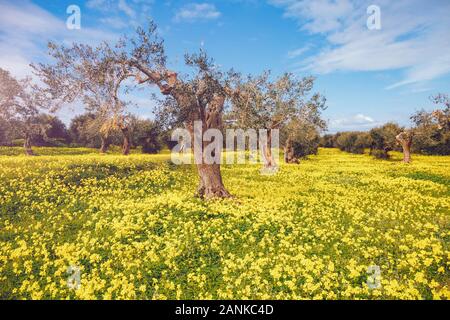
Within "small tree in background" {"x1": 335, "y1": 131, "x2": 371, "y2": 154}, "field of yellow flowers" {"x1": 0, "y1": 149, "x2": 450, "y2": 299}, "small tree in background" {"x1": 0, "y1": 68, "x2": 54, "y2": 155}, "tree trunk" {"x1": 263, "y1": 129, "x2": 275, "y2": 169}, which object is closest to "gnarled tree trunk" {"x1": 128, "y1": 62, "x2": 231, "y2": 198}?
"field of yellow flowers" {"x1": 0, "y1": 149, "x2": 450, "y2": 299}

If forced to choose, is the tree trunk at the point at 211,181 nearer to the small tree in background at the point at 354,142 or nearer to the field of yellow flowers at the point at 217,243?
the field of yellow flowers at the point at 217,243

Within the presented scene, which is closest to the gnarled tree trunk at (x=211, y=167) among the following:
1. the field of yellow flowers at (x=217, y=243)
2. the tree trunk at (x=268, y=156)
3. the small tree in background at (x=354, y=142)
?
the field of yellow flowers at (x=217, y=243)

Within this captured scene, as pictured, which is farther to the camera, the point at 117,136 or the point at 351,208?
the point at 117,136

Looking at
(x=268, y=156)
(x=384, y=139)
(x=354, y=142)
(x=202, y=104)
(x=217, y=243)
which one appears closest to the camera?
(x=217, y=243)

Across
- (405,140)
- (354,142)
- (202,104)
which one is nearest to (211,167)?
(202,104)

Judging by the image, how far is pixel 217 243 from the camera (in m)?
12.8

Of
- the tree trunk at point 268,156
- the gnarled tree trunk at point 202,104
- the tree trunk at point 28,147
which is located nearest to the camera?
the gnarled tree trunk at point 202,104

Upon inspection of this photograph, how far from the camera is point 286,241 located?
12664mm

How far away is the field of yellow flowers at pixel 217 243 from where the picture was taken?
380 inches

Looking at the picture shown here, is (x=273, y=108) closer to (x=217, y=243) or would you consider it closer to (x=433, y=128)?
(x=217, y=243)
